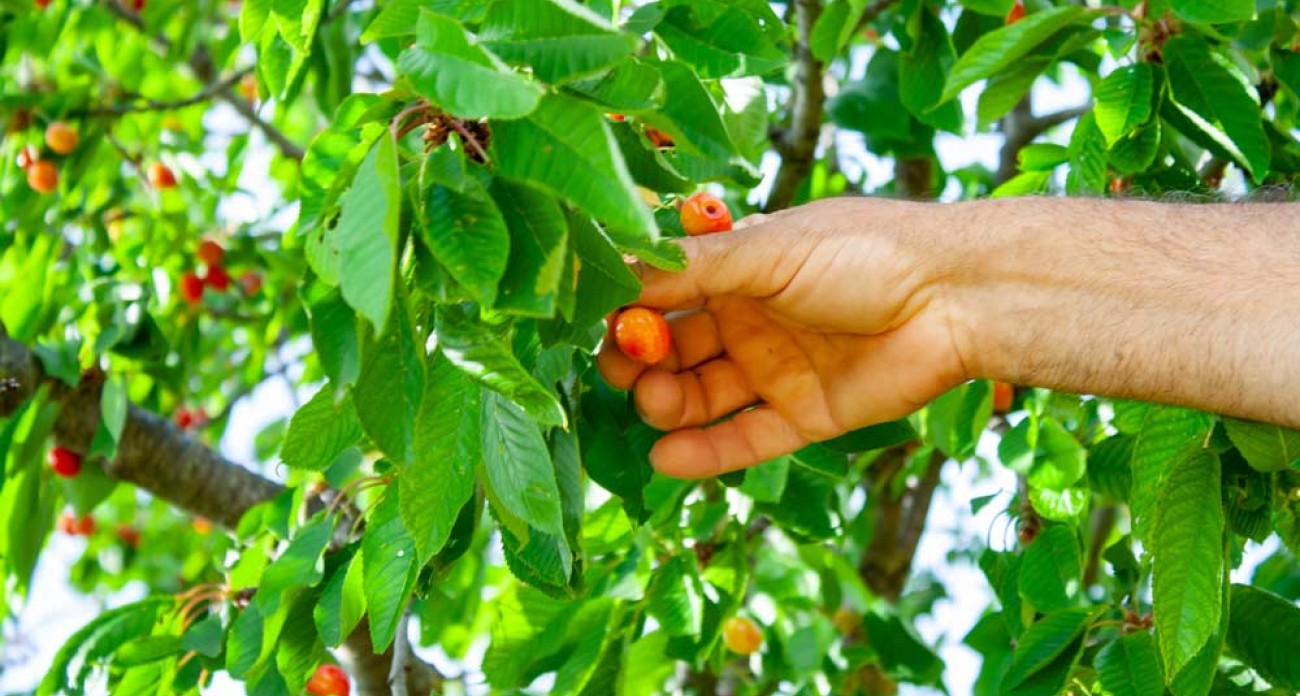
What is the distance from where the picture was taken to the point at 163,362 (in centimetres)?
334

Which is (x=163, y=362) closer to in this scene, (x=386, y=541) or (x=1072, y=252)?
(x=386, y=541)

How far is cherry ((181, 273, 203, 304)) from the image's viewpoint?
3.95 m

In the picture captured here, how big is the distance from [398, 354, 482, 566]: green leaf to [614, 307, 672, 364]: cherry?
353 mm

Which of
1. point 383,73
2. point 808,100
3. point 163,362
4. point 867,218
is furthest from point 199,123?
point 867,218

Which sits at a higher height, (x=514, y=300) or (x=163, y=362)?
(x=514, y=300)

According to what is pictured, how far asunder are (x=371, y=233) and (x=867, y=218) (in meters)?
0.86

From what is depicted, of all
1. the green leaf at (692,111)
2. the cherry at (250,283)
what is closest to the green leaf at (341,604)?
the green leaf at (692,111)

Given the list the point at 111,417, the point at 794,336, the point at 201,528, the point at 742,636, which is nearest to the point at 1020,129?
the point at 742,636

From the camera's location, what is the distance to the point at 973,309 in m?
1.92

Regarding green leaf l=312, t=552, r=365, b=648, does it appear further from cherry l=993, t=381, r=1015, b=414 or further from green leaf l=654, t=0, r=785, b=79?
cherry l=993, t=381, r=1015, b=414

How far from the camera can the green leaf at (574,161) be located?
3.84 ft

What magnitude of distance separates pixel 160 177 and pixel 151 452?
1156mm

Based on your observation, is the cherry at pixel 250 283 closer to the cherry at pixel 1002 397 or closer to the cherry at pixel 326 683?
the cherry at pixel 326 683

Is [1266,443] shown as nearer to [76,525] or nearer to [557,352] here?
[557,352]
